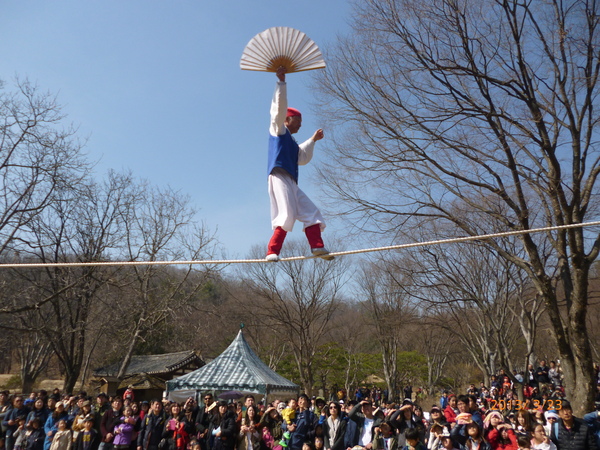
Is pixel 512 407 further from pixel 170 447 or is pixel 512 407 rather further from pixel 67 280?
pixel 67 280

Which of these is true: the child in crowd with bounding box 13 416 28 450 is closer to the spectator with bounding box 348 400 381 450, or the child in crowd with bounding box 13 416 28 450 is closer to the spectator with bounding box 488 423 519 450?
the spectator with bounding box 348 400 381 450

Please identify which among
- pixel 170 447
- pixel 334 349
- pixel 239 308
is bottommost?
pixel 170 447

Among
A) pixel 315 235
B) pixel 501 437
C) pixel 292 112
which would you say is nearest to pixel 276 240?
pixel 315 235

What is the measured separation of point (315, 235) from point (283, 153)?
2.25 ft

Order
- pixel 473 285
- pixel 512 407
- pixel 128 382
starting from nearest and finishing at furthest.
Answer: pixel 512 407 < pixel 473 285 < pixel 128 382

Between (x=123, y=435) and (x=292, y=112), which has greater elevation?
(x=292, y=112)

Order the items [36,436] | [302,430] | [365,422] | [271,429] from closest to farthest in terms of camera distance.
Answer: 1. [365,422]
2. [302,430]
3. [271,429]
4. [36,436]

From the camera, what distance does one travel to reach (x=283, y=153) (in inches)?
162

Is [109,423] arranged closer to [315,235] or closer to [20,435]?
[20,435]

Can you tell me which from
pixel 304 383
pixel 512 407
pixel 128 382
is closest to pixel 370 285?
pixel 304 383

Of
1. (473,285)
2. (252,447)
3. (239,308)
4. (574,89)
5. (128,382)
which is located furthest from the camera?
(239,308)

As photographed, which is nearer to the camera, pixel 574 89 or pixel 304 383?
pixel 574 89

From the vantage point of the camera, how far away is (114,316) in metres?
18.2

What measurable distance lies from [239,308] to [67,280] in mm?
8028
